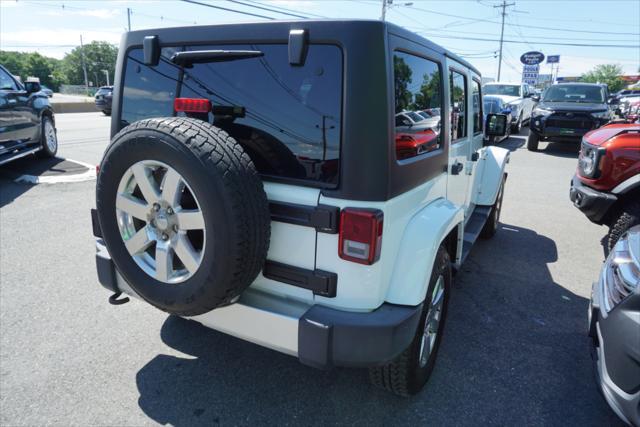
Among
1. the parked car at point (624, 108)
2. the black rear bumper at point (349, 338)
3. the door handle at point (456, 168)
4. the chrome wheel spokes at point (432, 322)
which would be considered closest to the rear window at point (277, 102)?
the black rear bumper at point (349, 338)

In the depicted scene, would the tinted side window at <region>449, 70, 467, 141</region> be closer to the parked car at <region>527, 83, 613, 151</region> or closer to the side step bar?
the side step bar

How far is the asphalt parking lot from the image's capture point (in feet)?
7.54

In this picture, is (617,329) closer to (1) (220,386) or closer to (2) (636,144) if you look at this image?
(1) (220,386)

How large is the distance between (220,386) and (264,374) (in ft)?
0.88

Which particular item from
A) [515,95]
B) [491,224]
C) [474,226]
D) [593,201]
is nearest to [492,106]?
[515,95]

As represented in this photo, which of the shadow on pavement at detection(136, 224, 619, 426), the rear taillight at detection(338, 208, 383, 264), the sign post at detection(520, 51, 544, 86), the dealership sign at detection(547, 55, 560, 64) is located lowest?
the shadow on pavement at detection(136, 224, 619, 426)

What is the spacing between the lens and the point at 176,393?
7.94 ft

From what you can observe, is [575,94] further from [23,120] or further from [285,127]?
[23,120]

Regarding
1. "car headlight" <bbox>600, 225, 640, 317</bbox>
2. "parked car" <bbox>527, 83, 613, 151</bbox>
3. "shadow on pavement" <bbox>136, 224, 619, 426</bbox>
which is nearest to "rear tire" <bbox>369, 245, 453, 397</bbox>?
"shadow on pavement" <bbox>136, 224, 619, 426</bbox>

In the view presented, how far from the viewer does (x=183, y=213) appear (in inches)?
73.1

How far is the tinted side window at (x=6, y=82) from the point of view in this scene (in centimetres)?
674

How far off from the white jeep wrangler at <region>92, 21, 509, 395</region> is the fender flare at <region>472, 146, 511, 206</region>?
2.36 m

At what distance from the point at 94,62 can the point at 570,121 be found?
117 metres

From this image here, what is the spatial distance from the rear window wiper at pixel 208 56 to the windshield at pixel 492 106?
1234 cm
